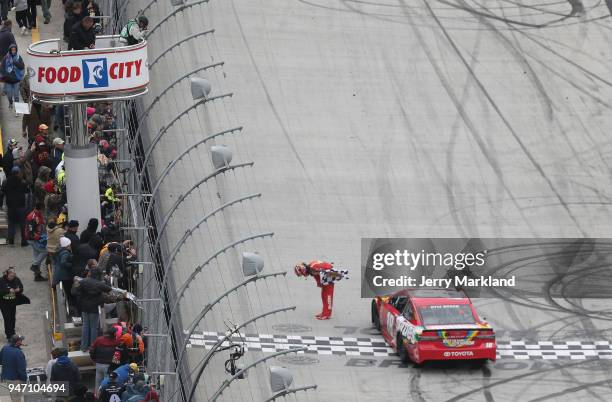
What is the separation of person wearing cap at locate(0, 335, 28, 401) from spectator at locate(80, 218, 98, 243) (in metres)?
3.16

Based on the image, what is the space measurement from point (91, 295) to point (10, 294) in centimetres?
160

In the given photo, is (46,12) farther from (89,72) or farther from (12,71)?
(89,72)

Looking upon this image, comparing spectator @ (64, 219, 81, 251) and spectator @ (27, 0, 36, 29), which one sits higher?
spectator @ (27, 0, 36, 29)

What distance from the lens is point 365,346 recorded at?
95.5 feet

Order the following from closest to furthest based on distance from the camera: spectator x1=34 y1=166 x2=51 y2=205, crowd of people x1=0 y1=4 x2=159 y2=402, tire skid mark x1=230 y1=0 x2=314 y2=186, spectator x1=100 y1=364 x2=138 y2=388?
spectator x1=100 y1=364 x2=138 y2=388, crowd of people x1=0 y1=4 x2=159 y2=402, spectator x1=34 y1=166 x2=51 y2=205, tire skid mark x1=230 y1=0 x2=314 y2=186

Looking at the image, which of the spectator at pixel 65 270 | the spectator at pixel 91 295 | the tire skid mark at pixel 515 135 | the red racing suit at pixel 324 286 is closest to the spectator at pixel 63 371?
the spectator at pixel 91 295

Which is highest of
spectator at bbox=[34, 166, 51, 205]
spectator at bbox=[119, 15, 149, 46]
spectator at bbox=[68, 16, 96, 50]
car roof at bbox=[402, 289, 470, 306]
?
spectator at bbox=[119, 15, 149, 46]

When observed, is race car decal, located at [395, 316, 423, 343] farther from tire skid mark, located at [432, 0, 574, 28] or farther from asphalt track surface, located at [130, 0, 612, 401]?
tire skid mark, located at [432, 0, 574, 28]

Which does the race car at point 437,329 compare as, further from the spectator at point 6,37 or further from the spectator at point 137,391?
the spectator at point 6,37

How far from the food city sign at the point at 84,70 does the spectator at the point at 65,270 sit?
2.65 metres

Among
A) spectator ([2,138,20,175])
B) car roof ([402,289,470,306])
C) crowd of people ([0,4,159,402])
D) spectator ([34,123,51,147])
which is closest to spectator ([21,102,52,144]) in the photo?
crowd of people ([0,4,159,402])

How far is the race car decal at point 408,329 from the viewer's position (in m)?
27.5

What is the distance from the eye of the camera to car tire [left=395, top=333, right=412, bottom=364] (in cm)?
2822

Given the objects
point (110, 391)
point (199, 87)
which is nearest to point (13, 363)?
point (110, 391)
